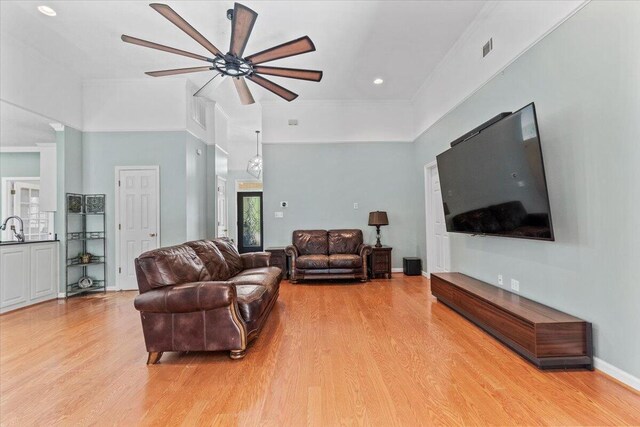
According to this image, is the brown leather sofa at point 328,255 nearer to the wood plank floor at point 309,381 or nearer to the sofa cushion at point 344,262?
the sofa cushion at point 344,262

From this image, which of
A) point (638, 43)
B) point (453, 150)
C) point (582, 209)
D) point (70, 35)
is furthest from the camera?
point (70, 35)

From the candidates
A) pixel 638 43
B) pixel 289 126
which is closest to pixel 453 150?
pixel 638 43

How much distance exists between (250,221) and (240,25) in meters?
7.23

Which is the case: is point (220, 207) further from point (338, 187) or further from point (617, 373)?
point (617, 373)

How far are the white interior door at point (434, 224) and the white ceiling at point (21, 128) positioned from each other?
20.1 ft

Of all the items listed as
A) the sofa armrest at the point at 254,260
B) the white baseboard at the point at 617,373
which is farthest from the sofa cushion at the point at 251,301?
the white baseboard at the point at 617,373

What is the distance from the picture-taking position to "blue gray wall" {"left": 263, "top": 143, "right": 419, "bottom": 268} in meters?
6.04

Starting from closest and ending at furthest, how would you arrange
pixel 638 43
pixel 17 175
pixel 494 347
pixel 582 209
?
1. pixel 638 43
2. pixel 582 209
3. pixel 494 347
4. pixel 17 175

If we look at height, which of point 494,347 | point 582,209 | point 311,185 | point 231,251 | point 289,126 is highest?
point 289,126

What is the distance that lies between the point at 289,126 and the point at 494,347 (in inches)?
199

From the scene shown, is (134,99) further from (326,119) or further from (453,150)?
(453,150)

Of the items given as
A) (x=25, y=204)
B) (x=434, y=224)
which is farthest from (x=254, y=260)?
(x=25, y=204)

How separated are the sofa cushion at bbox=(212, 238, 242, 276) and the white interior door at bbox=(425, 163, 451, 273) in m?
3.23

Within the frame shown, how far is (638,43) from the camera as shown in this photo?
1.81 metres
